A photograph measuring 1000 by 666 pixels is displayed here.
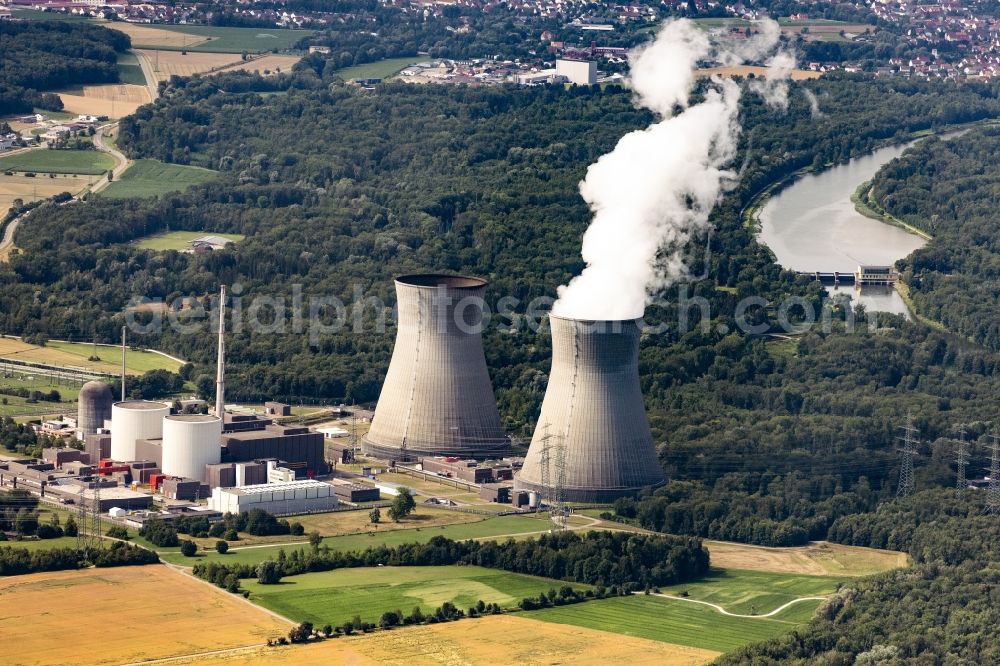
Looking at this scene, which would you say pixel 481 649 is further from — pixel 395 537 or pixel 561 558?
pixel 395 537

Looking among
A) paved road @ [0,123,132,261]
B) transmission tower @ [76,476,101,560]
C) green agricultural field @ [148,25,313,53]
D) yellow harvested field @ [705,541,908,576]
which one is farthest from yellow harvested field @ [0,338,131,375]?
green agricultural field @ [148,25,313,53]

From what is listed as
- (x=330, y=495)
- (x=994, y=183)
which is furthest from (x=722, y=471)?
(x=994, y=183)

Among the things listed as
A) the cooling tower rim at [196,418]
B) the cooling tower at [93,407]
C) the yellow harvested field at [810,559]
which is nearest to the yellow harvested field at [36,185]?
the cooling tower at [93,407]

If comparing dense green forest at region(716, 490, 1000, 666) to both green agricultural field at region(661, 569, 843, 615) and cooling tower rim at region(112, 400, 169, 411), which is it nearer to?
green agricultural field at region(661, 569, 843, 615)

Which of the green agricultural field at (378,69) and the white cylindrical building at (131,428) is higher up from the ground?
the green agricultural field at (378,69)

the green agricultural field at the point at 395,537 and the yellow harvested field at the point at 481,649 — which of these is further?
the green agricultural field at the point at 395,537

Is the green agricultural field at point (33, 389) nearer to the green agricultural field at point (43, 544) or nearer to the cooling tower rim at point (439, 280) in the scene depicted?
the cooling tower rim at point (439, 280)

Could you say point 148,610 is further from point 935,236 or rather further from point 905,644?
point 935,236
